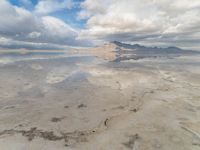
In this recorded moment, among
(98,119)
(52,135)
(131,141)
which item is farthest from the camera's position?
(98,119)

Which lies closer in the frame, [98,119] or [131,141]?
[131,141]

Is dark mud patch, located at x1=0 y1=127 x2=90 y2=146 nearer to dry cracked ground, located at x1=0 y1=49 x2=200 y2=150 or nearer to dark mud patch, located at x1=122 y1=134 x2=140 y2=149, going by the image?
dry cracked ground, located at x1=0 y1=49 x2=200 y2=150

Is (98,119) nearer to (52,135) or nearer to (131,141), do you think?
(131,141)

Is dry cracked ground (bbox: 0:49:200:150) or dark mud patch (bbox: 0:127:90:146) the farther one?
dark mud patch (bbox: 0:127:90:146)

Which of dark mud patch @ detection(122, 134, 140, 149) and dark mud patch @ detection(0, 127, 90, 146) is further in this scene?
dark mud patch @ detection(0, 127, 90, 146)

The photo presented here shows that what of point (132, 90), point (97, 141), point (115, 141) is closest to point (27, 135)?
point (97, 141)

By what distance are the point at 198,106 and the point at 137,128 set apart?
19.7 feet

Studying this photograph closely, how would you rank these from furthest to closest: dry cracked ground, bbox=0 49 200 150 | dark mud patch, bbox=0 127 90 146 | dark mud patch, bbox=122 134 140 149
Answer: dark mud patch, bbox=0 127 90 146, dry cracked ground, bbox=0 49 200 150, dark mud patch, bbox=122 134 140 149

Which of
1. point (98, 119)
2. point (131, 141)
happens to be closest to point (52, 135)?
point (98, 119)

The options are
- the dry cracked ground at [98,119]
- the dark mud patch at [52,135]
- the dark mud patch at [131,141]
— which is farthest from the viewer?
the dark mud patch at [52,135]

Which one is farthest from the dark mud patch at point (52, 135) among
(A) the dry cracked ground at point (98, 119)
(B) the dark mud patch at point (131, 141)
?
(B) the dark mud patch at point (131, 141)

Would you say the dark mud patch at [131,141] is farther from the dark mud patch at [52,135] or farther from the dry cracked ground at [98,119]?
the dark mud patch at [52,135]

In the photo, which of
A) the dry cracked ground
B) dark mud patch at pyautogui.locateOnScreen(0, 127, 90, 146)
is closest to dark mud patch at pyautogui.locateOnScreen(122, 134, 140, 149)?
the dry cracked ground

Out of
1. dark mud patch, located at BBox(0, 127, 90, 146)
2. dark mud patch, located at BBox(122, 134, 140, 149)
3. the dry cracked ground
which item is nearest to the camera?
dark mud patch, located at BBox(122, 134, 140, 149)
